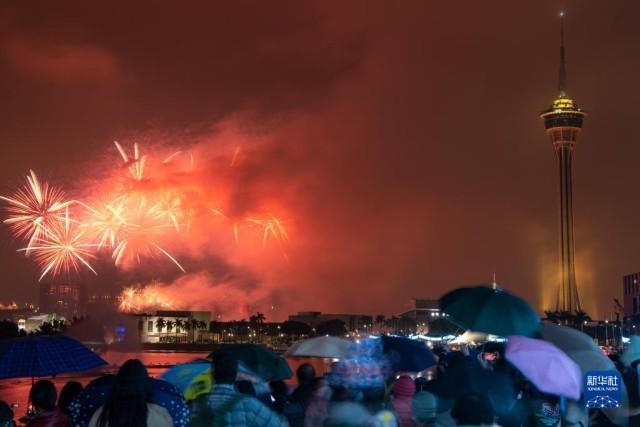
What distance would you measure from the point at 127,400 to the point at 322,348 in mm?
7672

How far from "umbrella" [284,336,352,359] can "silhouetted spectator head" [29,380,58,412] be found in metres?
6.58

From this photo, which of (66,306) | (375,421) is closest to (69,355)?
(375,421)

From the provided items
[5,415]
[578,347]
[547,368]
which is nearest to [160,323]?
[578,347]

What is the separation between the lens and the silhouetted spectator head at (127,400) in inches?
203

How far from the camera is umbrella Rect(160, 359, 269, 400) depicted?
7662 millimetres

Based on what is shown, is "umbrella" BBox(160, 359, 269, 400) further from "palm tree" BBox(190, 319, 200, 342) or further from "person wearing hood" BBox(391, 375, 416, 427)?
"palm tree" BBox(190, 319, 200, 342)

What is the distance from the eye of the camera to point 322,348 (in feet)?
41.8

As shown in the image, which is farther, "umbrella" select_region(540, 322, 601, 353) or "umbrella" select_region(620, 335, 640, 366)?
"umbrella" select_region(620, 335, 640, 366)

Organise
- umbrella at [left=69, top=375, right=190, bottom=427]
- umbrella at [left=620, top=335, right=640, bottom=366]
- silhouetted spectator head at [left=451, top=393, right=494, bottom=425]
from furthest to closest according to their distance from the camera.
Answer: umbrella at [left=620, top=335, right=640, bottom=366], umbrella at [left=69, top=375, right=190, bottom=427], silhouetted spectator head at [left=451, top=393, right=494, bottom=425]

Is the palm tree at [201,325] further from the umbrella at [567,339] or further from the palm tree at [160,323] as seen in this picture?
the umbrella at [567,339]

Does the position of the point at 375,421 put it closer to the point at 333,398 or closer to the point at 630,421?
the point at 333,398

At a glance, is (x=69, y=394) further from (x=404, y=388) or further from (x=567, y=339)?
(x=567, y=339)

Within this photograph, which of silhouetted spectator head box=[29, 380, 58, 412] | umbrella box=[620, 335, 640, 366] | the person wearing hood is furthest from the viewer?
umbrella box=[620, 335, 640, 366]

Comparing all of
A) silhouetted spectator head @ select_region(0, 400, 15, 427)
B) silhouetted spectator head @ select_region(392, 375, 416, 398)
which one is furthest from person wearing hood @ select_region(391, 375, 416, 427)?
silhouetted spectator head @ select_region(0, 400, 15, 427)
